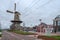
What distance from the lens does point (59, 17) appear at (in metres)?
71.3

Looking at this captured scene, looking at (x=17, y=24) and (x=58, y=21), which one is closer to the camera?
(x=58, y=21)

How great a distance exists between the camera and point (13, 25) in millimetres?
85625

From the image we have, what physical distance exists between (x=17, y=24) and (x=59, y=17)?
2086cm

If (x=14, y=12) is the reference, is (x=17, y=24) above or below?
below

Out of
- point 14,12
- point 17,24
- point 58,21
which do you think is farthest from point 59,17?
point 14,12

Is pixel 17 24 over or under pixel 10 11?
under

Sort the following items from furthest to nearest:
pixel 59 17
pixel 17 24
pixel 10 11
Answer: pixel 10 11, pixel 17 24, pixel 59 17

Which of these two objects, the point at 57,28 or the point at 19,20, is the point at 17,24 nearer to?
the point at 19,20

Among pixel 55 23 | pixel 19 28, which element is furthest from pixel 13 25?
pixel 55 23

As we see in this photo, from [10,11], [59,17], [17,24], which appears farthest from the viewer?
[10,11]

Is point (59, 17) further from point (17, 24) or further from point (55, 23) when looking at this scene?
point (17, 24)

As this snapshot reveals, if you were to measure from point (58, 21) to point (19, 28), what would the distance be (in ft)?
69.5

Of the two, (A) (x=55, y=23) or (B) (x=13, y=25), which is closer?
(A) (x=55, y=23)

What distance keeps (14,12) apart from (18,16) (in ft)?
16.1
